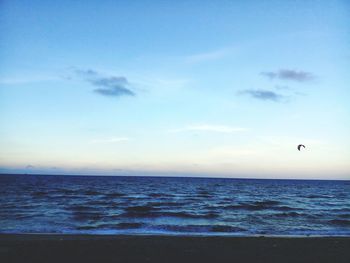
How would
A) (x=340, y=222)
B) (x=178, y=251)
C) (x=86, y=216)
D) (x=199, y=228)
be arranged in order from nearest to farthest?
(x=178, y=251) → (x=199, y=228) → (x=340, y=222) → (x=86, y=216)

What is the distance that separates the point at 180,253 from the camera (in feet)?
36.1

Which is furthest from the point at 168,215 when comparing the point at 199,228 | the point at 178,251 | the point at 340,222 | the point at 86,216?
the point at 178,251

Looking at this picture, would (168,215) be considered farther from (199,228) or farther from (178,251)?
(178,251)

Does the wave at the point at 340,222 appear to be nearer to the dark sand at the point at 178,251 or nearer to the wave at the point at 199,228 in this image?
the wave at the point at 199,228

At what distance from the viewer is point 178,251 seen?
1128 cm

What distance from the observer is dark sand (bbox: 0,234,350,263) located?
10156 mm

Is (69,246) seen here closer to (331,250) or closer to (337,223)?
(331,250)

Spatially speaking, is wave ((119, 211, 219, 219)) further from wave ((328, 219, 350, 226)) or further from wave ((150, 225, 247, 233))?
wave ((328, 219, 350, 226))

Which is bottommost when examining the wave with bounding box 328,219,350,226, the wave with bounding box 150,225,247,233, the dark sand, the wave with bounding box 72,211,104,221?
the wave with bounding box 150,225,247,233

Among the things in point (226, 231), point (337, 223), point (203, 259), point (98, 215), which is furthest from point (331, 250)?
point (98, 215)

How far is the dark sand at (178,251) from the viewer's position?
33.3ft

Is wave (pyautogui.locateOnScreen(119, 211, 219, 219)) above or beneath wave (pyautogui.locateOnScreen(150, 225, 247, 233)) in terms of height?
above

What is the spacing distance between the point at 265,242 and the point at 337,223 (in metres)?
12.1

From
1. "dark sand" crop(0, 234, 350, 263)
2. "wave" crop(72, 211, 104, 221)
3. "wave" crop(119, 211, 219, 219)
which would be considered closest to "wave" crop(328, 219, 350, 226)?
"wave" crop(119, 211, 219, 219)
